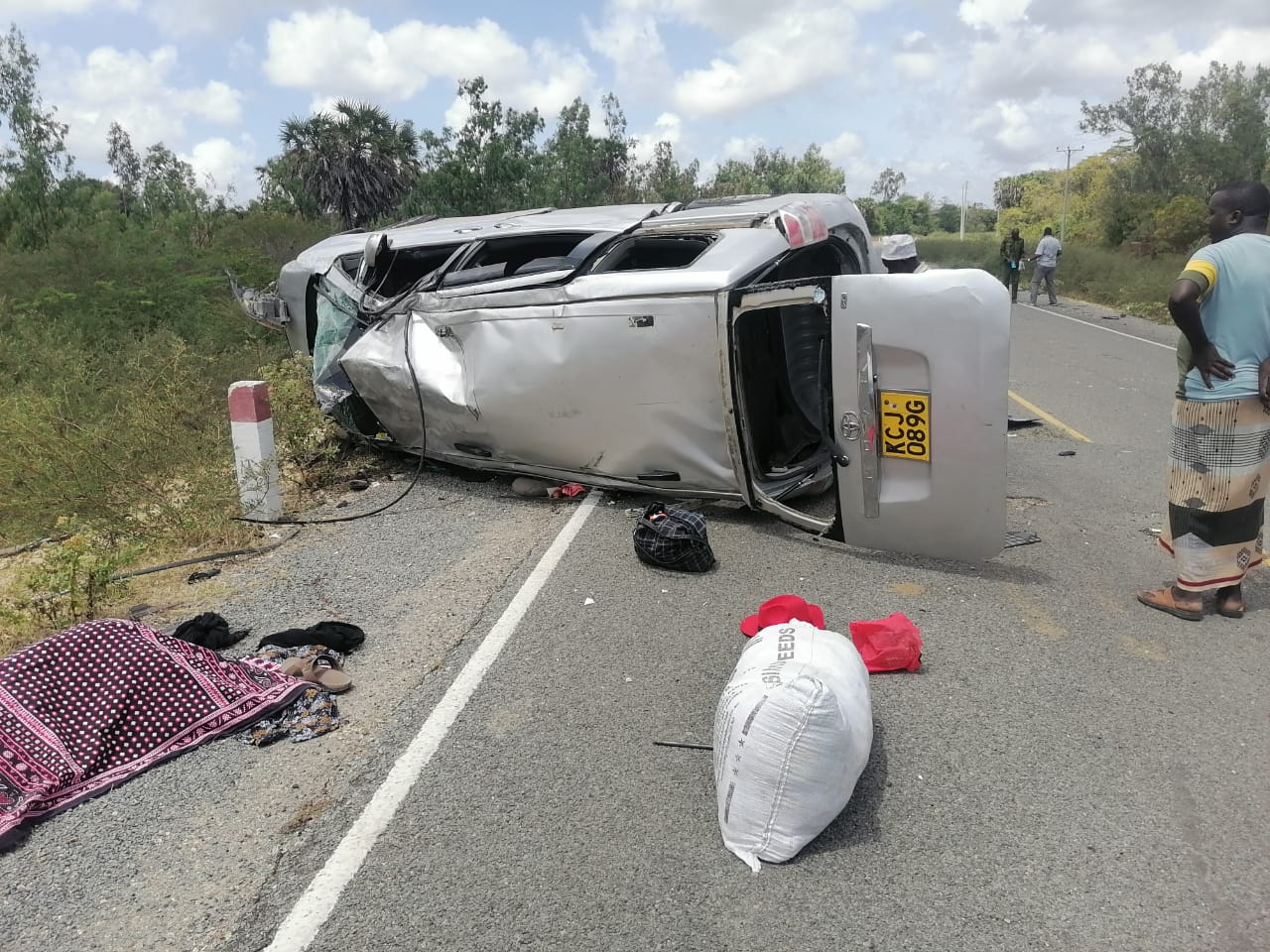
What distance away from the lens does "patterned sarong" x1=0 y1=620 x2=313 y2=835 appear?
334 cm

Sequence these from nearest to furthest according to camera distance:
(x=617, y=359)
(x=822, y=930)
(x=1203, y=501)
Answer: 1. (x=822, y=930)
2. (x=1203, y=501)
3. (x=617, y=359)

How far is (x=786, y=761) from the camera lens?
2.81m

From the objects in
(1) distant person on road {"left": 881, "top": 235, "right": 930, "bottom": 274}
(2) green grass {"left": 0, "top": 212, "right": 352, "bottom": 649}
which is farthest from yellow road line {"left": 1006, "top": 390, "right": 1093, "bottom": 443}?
(2) green grass {"left": 0, "top": 212, "right": 352, "bottom": 649}

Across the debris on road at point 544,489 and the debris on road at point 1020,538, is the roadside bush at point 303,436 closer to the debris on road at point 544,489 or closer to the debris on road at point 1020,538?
the debris on road at point 544,489

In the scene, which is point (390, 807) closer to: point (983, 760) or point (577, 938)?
point (577, 938)

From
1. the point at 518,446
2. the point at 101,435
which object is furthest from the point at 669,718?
the point at 101,435

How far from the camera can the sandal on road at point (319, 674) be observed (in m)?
4.02

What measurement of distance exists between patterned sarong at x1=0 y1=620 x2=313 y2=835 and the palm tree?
103ft

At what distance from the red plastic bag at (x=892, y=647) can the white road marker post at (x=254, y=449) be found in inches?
167

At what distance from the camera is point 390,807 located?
3.16m

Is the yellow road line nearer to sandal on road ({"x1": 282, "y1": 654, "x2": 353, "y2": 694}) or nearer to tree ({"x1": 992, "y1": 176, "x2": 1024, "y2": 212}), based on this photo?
sandal on road ({"x1": 282, "y1": 654, "x2": 353, "y2": 694})

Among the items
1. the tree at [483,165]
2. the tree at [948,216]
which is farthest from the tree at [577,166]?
the tree at [948,216]

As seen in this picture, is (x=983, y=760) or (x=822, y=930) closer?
(x=822, y=930)

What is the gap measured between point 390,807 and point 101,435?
5058 mm
